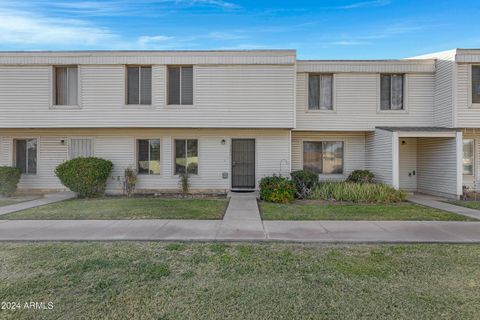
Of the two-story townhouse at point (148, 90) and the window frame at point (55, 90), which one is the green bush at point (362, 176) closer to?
the two-story townhouse at point (148, 90)

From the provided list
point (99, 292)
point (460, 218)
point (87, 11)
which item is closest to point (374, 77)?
point (460, 218)

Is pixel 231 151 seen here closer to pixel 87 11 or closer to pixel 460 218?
pixel 460 218

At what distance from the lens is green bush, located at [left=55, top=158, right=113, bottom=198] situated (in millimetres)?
10523

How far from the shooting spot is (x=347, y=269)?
3.99 metres

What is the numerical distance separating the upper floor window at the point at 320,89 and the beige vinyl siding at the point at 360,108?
0.24 metres

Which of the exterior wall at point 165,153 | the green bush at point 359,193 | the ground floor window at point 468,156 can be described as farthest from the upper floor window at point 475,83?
the exterior wall at point 165,153

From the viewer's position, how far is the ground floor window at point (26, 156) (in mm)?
12195

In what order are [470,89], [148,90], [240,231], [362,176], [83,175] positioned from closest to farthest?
[240,231] → [83,175] → [470,89] → [148,90] → [362,176]

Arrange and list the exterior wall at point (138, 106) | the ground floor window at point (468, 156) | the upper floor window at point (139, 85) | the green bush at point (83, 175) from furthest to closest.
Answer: the ground floor window at point (468, 156), the upper floor window at point (139, 85), the exterior wall at point (138, 106), the green bush at point (83, 175)

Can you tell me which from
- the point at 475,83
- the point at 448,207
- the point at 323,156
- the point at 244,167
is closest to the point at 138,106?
the point at 244,167

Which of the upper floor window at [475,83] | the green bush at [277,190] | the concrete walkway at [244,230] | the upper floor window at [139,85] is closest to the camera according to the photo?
the concrete walkway at [244,230]

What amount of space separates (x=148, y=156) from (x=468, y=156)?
14601 millimetres

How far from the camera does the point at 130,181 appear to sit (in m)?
11.4

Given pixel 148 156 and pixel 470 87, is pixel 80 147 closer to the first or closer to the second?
pixel 148 156
